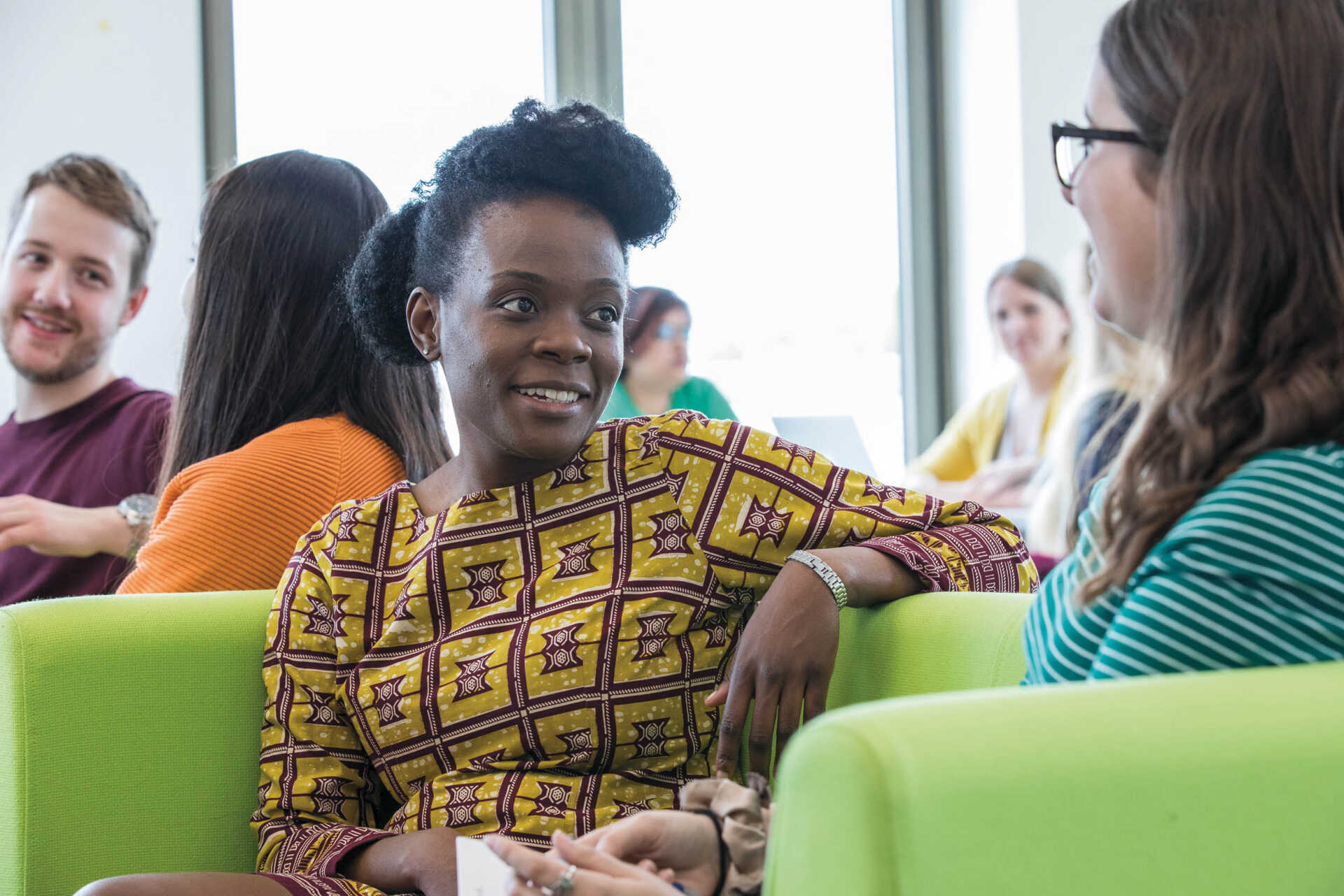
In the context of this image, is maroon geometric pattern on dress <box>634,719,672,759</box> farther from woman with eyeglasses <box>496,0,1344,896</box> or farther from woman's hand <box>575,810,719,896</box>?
woman with eyeglasses <box>496,0,1344,896</box>

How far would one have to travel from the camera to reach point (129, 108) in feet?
11.1

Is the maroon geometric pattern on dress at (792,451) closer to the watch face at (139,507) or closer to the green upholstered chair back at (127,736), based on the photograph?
the green upholstered chair back at (127,736)

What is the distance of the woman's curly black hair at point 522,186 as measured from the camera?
53.9 inches

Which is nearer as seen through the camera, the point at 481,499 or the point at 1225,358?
the point at 1225,358

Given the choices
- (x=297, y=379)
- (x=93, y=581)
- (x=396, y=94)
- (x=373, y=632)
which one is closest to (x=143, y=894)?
(x=373, y=632)

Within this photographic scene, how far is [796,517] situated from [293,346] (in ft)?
2.57

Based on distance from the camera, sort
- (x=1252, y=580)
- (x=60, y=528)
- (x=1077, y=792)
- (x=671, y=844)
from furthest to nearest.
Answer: (x=60, y=528), (x=671, y=844), (x=1252, y=580), (x=1077, y=792)

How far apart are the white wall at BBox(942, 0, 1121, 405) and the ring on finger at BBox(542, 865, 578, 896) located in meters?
3.56

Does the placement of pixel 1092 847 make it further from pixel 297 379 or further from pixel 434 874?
pixel 297 379

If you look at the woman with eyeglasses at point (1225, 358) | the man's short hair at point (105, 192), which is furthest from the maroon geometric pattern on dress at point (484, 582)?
the man's short hair at point (105, 192)

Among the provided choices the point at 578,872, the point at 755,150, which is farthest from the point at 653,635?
the point at 755,150

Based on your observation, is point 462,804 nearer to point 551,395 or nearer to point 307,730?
point 307,730

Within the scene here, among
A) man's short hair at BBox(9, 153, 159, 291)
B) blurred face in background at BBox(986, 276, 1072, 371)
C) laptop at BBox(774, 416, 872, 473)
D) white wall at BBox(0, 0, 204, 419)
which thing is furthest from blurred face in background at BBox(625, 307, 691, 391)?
man's short hair at BBox(9, 153, 159, 291)

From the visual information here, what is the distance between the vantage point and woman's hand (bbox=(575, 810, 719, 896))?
→ 934 mm
